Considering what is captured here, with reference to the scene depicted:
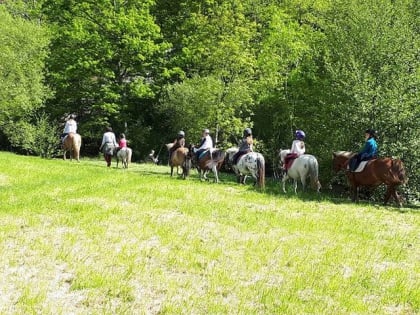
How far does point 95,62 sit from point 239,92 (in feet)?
40.9

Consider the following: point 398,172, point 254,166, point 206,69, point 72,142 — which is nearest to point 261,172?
point 254,166

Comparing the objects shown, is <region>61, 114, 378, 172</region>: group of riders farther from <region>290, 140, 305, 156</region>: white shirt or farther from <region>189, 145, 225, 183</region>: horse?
<region>189, 145, 225, 183</region>: horse

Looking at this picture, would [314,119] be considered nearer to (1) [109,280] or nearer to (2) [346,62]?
(2) [346,62]

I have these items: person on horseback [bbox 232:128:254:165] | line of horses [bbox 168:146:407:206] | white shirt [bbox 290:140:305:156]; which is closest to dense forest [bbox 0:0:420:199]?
line of horses [bbox 168:146:407:206]

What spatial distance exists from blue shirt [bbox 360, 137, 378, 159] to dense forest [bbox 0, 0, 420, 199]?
343cm

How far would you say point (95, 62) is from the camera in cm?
3975

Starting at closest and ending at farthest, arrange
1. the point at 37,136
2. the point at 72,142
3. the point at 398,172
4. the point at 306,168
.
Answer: the point at 398,172, the point at 306,168, the point at 72,142, the point at 37,136

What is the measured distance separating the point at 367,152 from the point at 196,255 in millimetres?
10929

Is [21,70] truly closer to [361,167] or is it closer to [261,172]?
[261,172]

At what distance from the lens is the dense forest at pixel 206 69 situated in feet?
75.7

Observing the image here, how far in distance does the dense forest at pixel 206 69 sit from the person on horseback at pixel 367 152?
3.34 metres

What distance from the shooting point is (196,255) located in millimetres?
9094

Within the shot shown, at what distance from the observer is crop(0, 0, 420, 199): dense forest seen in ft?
75.7

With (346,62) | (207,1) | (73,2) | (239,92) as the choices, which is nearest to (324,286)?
(346,62)
